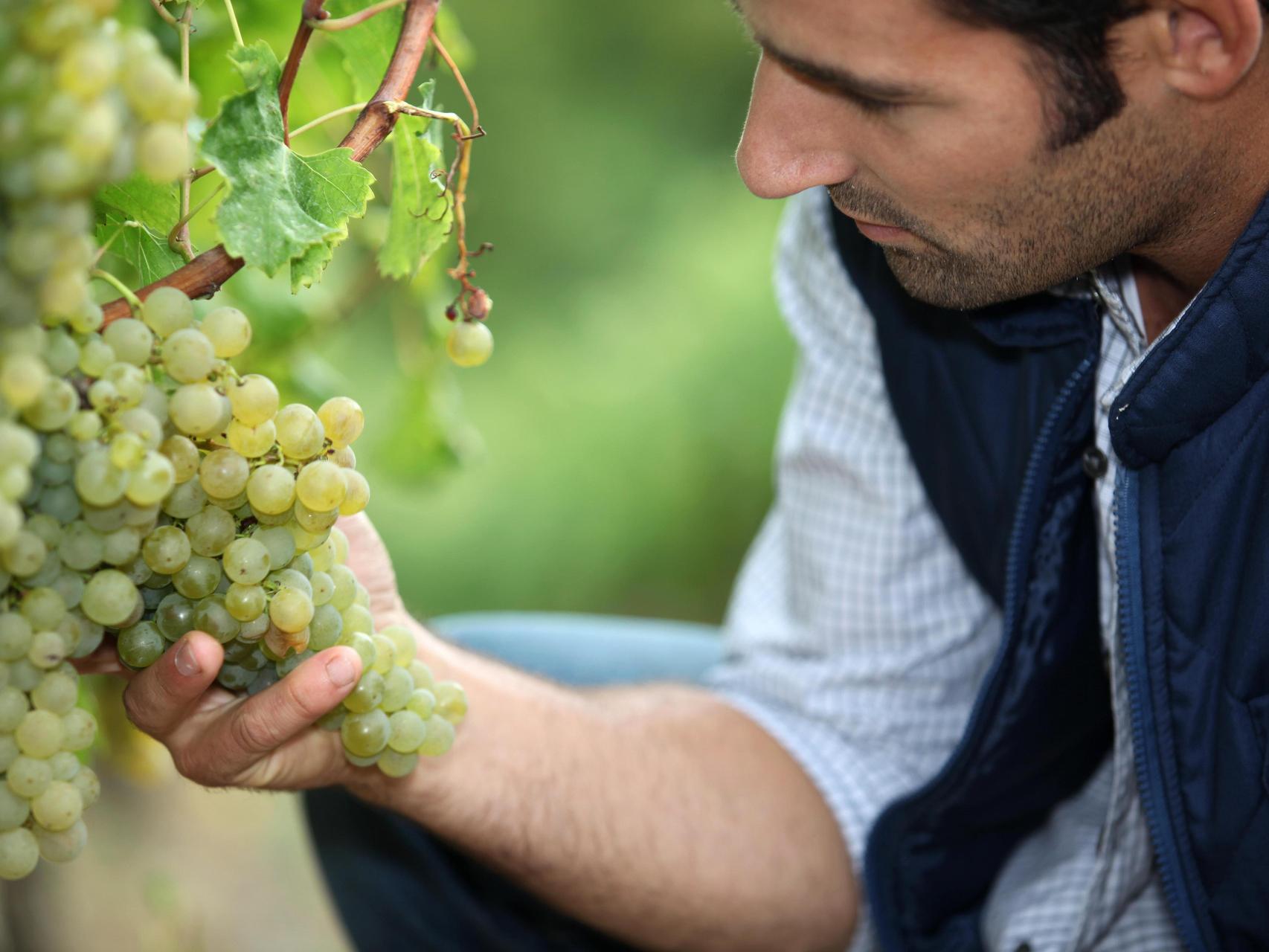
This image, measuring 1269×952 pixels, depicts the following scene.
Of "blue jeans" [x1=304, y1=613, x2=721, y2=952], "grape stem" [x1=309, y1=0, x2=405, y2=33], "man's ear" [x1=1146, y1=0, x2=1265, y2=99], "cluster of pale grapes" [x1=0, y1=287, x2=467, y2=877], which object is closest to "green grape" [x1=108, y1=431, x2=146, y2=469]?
"cluster of pale grapes" [x1=0, y1=287, x2=467, y2=877]

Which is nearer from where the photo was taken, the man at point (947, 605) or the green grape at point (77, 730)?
the green grape at point (77, 730)

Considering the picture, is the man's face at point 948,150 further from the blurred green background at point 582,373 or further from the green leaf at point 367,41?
the blurred green background at point 582,373

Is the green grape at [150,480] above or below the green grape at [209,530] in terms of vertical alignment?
above

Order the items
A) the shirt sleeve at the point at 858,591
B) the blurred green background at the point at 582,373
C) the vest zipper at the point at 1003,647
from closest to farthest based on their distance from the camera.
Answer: the vest zipper at the point at 1003,647, the shirt sleeve at the point at 858,591, the blurred green background at the point at 582,373

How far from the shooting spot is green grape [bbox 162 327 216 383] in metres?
0.53

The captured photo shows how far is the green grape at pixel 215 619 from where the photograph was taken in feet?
1.99

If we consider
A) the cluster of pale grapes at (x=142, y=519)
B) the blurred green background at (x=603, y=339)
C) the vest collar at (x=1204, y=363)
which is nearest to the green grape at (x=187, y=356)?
the cluster of pale grapes at (x=142, y=519)

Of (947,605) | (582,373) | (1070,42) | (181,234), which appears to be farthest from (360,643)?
(582,373)

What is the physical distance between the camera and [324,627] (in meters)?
0.65

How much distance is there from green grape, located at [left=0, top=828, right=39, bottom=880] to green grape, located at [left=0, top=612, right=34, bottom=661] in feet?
0.30

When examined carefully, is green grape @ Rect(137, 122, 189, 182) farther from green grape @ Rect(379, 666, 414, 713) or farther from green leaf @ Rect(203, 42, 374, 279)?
green grape @ Rect(379, 666, 414, 713)

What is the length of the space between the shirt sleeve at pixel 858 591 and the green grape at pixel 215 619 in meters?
0.63

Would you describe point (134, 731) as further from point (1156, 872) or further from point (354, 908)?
point (1156, 872)

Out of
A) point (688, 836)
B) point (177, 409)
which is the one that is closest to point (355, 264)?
point (688, 836)
